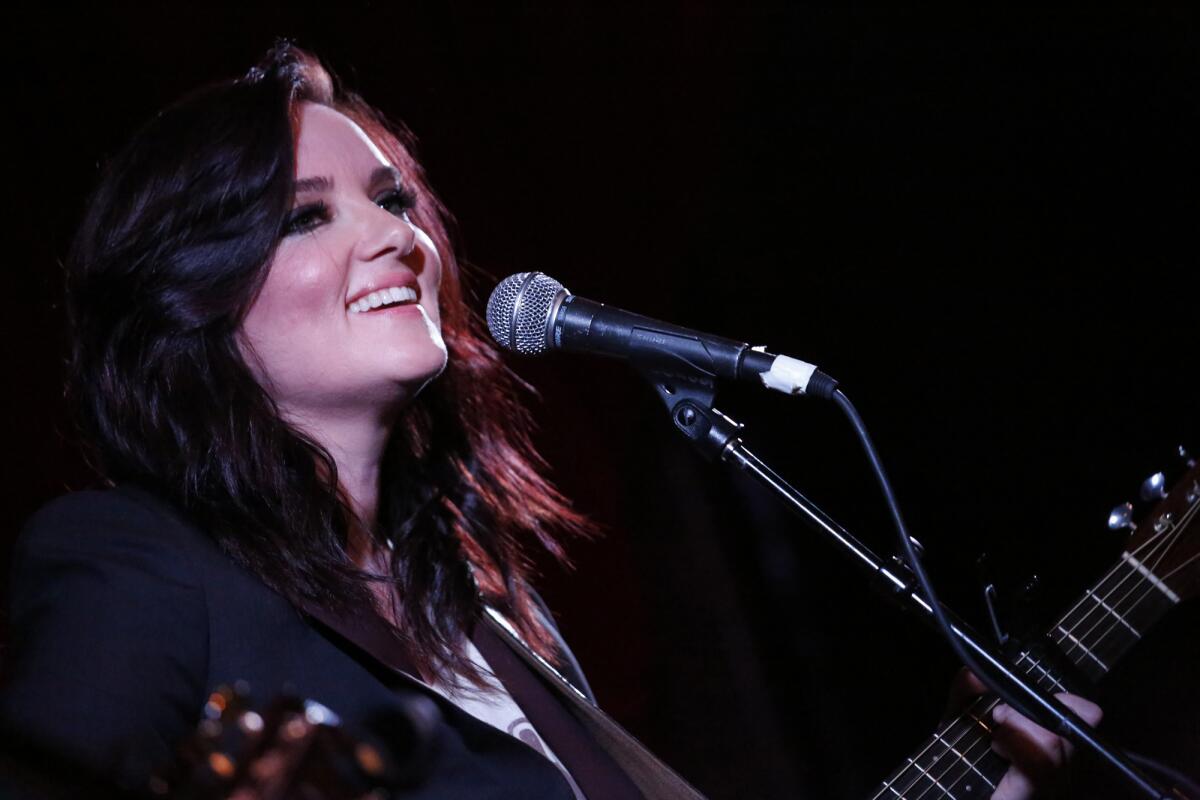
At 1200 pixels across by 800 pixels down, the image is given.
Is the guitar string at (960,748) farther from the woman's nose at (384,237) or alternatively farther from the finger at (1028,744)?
the woman's nose at (384,237)

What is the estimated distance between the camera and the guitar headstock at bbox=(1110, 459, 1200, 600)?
1.55m

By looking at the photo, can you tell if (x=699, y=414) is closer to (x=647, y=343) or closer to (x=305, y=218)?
(x=647, y=343)

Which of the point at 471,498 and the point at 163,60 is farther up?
the point at 163,60

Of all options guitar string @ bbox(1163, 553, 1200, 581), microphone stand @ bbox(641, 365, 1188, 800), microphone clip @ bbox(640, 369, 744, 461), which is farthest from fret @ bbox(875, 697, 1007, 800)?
microphone clip @ bbox(640, 369, 744, 461)

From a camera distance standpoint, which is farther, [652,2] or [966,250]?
[652,2]

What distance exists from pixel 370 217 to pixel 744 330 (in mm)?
1334

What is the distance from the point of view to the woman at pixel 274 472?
130 centimetres

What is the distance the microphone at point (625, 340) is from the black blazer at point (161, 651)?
20.2 inches

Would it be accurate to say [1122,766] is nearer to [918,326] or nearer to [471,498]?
[471,498]

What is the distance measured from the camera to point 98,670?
1137 millimetres

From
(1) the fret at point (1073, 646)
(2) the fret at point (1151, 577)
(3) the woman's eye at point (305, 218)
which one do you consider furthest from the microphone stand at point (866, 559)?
(3) the woman's eye at point (305, 218)

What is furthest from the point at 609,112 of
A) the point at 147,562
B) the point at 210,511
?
the point at 147,562

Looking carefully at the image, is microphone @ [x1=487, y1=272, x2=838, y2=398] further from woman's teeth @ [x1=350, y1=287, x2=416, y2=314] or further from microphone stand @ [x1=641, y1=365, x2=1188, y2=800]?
woman's teeth @ [x1=350, y1=287, x2=416, y2=314]

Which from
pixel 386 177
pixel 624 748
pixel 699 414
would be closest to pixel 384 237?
pixel 386 177
